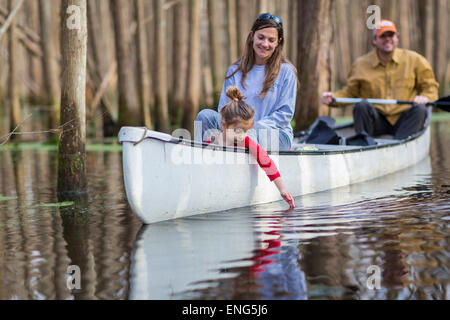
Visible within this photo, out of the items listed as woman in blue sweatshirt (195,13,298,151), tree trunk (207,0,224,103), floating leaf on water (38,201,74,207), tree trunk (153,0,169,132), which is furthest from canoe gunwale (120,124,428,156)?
tree trunk (207,0,224,103)

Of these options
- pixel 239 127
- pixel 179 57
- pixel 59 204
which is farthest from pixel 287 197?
pixel 179 57

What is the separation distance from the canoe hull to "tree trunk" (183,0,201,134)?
30.1ft

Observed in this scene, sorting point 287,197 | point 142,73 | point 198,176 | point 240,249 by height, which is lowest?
point 240,249

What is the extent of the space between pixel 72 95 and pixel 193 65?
32.0 ft

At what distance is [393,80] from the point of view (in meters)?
10.5

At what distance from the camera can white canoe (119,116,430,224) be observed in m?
6.16

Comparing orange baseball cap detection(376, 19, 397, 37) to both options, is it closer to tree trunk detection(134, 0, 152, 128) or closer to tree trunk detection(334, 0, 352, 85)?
tree trunk detection(134, 0, 152, 128)

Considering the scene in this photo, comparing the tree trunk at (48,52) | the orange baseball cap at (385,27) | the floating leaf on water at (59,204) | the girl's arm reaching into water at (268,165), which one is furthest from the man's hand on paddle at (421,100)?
the tree trunk at (48,52)

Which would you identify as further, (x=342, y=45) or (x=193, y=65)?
(x=342, y=45)

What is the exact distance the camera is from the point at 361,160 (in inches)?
356

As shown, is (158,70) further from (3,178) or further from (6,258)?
(6,258)

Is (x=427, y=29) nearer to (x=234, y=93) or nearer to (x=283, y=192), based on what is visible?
(x=283, y=192)

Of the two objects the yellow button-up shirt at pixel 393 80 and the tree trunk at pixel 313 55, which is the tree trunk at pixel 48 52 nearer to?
the tree trunk at pixel 313 55
